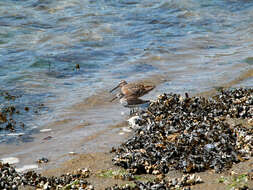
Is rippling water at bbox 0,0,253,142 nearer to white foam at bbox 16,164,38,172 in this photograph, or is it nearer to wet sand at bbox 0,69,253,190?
wet sand at bbox 0,69,253,190

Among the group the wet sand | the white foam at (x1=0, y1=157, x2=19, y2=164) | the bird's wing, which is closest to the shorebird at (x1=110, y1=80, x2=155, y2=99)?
the bird's wing

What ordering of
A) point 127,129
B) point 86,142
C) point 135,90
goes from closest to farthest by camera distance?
point 86,142 < point 127,129 < point 135,90

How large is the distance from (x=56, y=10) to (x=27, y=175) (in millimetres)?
13662

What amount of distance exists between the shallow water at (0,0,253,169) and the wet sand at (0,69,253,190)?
0.05 meters

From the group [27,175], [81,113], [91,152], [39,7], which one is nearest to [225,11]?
[39,7]

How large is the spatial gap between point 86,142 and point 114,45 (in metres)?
7.19

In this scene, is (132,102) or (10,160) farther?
(132,102)

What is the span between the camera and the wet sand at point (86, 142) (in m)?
5.35

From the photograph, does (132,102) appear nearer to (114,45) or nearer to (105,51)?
(105,51)

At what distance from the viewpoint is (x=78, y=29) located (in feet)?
51.1

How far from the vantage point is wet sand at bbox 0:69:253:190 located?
5349 millimetres

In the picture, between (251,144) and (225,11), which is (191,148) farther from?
(225,11)

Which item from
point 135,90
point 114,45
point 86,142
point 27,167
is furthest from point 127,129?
point 114,45

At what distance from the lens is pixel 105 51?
43.4 feet
